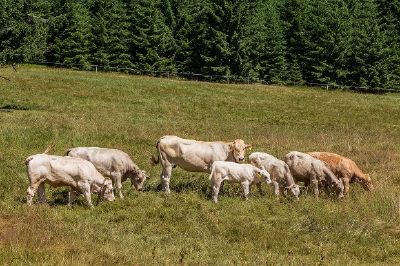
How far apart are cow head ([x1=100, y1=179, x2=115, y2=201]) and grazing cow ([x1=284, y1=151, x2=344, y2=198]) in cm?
616

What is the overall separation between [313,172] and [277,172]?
50.5 inches

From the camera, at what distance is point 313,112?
4684 centimetres

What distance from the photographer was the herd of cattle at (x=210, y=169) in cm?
1459

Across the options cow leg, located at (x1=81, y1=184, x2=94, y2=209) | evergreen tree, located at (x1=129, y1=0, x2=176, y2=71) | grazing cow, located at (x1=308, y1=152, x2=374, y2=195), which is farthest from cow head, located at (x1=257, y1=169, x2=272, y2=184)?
evergreen tree, located at (x1=129, y1=0, x2=176, y2=71)

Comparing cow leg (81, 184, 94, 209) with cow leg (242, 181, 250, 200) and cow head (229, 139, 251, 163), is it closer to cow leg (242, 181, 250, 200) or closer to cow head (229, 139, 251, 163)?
cow leg (242, 181, 250, 200)

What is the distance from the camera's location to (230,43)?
270 feet

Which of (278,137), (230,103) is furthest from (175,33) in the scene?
(278,137)

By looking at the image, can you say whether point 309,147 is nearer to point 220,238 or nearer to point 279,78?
point 220,238

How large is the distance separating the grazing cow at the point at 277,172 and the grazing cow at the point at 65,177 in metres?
5.00

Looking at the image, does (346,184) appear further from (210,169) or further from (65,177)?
(65,177)

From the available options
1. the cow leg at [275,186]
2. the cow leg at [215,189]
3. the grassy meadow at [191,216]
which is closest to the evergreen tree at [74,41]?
the grassy meadow at [191,216]

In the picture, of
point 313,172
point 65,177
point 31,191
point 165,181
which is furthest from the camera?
point 313,172

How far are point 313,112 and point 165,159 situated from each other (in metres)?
31.8

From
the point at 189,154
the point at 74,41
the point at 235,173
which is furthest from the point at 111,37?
the point at 235,173
